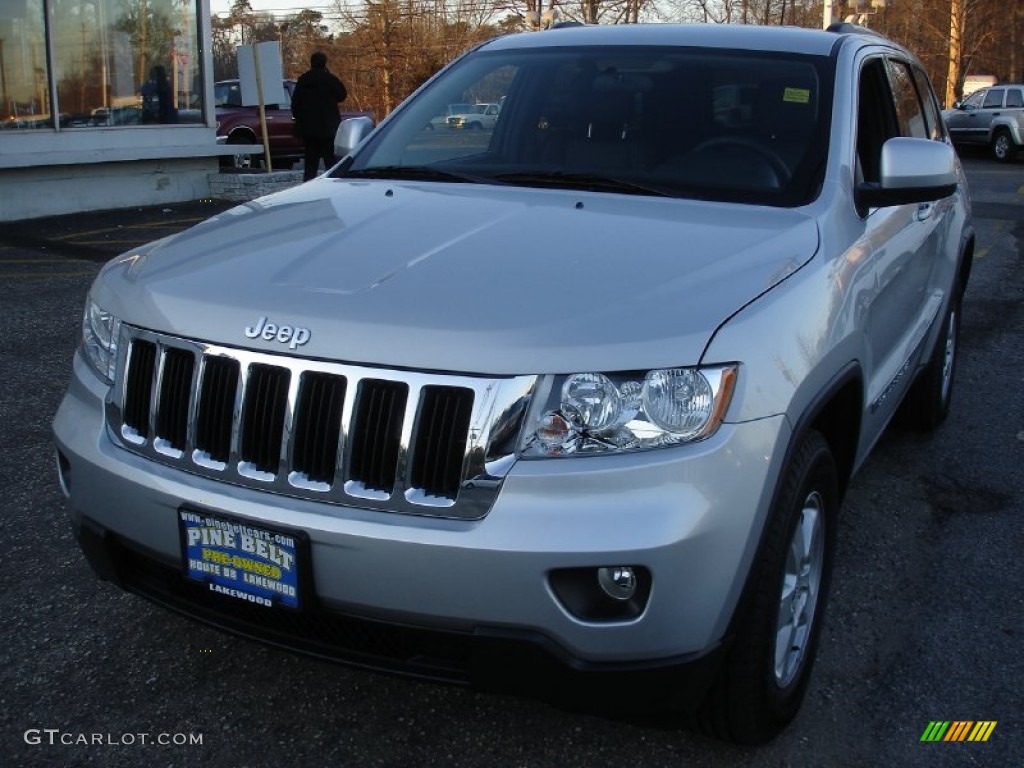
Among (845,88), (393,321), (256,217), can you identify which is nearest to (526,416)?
(393,321)

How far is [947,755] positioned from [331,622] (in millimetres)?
1606

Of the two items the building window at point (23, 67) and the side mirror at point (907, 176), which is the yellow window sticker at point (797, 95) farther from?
the building window at point (23, 67)

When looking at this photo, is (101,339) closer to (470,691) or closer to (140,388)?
(140,388)

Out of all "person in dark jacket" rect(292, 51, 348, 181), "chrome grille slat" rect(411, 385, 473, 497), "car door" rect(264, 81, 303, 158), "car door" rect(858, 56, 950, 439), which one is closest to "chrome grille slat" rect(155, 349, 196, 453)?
"chrome grille slat" rect(411, 385, 473, 497)

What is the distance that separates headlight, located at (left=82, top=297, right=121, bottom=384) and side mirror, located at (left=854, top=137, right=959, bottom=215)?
7.20 ft

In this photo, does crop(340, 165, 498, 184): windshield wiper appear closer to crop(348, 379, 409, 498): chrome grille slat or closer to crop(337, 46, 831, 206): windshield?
crop(337, 46, 831, 206): windshield

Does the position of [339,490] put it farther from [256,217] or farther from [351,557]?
[256,217]

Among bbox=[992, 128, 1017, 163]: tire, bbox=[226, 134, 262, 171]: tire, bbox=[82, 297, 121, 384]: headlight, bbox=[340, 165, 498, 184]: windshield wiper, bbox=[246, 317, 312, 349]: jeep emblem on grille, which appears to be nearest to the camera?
bbox=[246, 317, 312, 349]: jeep emblem on grille

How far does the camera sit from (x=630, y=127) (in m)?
3.79

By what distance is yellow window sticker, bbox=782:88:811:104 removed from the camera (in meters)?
3.72

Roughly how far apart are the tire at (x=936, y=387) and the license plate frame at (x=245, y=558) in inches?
134

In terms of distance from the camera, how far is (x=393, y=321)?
244 centimetres

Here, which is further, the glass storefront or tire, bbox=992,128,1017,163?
tire, bbox=992,128,1017,163

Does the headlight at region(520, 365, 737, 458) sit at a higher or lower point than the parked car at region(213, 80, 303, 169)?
higher
